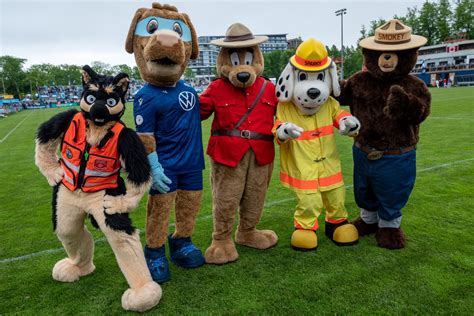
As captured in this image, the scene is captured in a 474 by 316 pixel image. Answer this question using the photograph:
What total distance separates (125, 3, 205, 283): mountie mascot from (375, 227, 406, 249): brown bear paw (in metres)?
1.66

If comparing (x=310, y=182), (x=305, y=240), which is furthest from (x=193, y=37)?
(x=305, y=240)

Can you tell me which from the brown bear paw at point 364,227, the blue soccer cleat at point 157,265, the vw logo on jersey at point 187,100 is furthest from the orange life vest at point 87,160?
the brown bear paw at point 364,227

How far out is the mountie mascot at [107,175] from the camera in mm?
2645

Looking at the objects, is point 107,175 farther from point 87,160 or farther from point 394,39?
point 394,39

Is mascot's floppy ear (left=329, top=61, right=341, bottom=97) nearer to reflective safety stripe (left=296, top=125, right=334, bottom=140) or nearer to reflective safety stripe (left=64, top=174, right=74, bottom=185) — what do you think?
reflective safety stripe (left=296, top=125, right=334, bottom=140)

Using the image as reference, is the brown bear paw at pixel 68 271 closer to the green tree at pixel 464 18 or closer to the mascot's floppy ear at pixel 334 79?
the mascot's floppy ear at pixel 334 79

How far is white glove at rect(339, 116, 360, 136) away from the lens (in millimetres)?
3248

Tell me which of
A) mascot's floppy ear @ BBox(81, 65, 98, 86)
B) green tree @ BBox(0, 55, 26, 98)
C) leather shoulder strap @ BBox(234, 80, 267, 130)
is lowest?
leather shoulder strap @ BBox(234, 80, 267, 130)

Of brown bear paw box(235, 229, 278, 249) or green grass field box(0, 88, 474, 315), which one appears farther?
brown bear paw box(235, 229, 278, 249)

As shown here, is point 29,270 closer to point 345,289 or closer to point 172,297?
point 172,297

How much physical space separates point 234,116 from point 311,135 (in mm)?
700

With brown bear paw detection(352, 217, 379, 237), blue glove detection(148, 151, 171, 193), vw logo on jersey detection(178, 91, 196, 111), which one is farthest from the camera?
brown bear paw detection(352, 217, 379, 237)

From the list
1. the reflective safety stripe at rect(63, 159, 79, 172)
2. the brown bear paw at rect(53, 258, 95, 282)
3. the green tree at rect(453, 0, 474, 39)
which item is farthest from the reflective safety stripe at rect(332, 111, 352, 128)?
the green tree at rect(453, 0, 474, 39)

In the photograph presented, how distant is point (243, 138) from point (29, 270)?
7.18 ft
